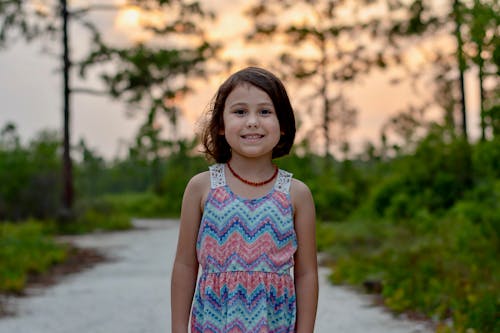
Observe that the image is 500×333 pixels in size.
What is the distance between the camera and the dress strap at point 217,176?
2.79 m

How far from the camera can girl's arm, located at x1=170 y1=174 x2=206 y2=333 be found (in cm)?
279

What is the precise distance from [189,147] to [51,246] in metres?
17.9

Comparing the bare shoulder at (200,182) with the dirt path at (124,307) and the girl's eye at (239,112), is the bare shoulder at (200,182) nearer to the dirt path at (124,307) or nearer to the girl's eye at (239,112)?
the girl's eye at (239,112)

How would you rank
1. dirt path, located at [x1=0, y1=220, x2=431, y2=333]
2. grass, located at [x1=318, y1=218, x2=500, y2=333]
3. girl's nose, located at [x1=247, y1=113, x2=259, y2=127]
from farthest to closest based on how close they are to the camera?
dirt path, located at [x1=0, y1=220, x2=431, y2=333] < grass, located at [x1=318, y1=218, x2=500, y2=333] < girl's nose, located at [x1=247, y1=113, x2=259, y2=127]

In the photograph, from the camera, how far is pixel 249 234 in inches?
107

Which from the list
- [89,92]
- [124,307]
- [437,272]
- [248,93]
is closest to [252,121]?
[248,93]

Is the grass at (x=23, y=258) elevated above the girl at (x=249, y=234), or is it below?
below

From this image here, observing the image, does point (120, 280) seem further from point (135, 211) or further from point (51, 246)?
point (135, 211)

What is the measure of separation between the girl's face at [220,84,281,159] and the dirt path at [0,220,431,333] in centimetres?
444

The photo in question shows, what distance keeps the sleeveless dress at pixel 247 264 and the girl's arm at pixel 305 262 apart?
29 mm

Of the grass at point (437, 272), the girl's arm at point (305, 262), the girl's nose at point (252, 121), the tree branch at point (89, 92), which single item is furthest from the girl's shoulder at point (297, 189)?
the tree branch at point (89, 92)

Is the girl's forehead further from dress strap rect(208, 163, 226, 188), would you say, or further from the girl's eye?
dress strap rect(208, 163, 226, 188)

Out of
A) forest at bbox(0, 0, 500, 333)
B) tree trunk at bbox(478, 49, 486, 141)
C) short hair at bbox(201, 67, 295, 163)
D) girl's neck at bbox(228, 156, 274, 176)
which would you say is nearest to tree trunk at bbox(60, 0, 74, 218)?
forest at bbox(0, 0, 500, 333)

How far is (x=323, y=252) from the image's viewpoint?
1332cm
